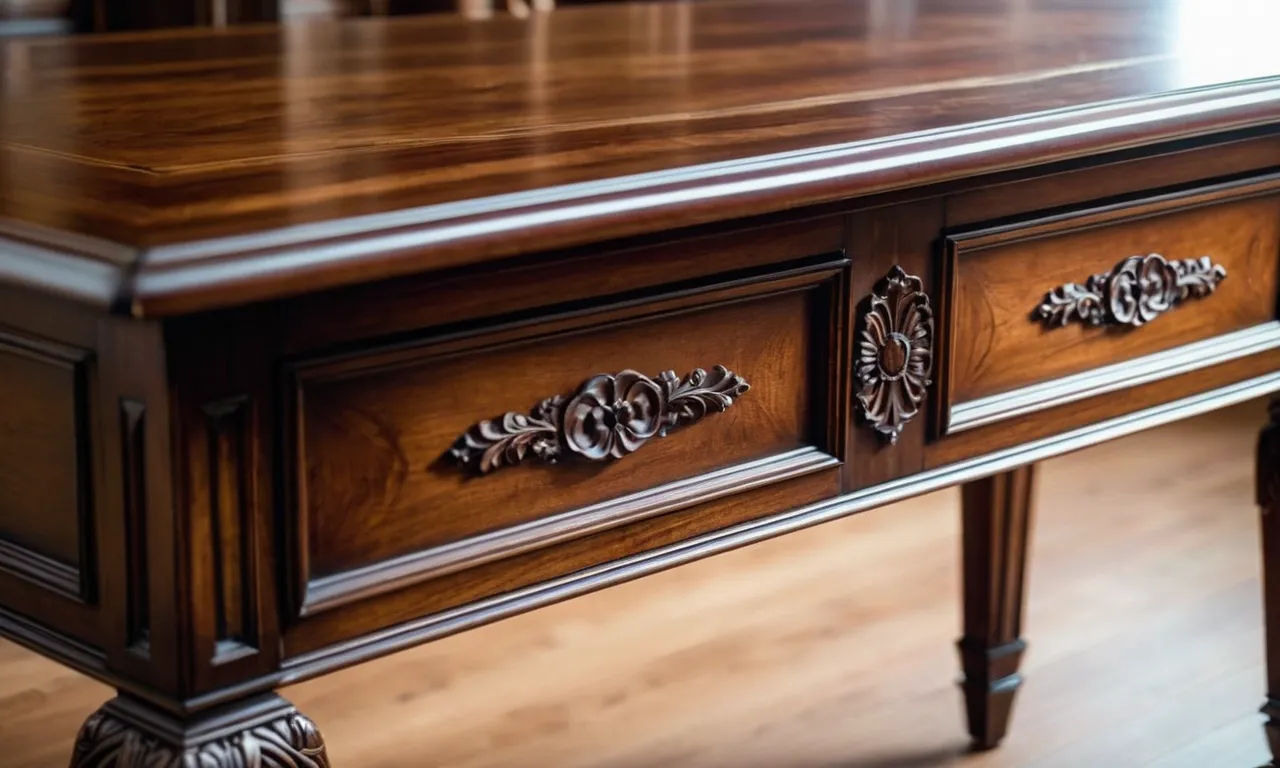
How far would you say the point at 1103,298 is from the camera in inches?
36.8

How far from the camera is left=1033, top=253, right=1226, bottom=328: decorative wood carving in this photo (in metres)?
0.91

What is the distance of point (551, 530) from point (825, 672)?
3.42ft

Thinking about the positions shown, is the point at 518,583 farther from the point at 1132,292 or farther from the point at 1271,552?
the point at 1271,552

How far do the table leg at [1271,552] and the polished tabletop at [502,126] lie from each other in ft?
0.91

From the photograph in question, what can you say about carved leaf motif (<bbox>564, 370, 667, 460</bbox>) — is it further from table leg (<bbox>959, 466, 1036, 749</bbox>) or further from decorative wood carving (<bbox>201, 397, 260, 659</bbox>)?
table leg (<bbox>959, 466, 1036, 749</bbox>)

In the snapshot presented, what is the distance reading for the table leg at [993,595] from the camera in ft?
4.74

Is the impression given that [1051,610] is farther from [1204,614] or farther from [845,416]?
[845,416]

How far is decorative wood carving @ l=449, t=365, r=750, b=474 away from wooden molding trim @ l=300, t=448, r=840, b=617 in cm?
3

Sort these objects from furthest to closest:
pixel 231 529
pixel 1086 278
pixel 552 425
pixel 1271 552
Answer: pixel 1271 552 < pixel 1086 278 < pixel 552 425 < pixel 231 529

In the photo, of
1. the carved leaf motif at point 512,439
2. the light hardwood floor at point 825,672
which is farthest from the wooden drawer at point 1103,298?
the light hardwood floor at point 825,672

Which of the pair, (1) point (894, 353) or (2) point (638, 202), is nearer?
(2) point (638, 202)

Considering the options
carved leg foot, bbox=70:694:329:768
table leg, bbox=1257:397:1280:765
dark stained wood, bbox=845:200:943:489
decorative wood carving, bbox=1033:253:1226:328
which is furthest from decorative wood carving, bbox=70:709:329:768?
A: table leg, bbox=1257:397:1280:765

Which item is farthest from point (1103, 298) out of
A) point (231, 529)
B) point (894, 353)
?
point (231, 529)

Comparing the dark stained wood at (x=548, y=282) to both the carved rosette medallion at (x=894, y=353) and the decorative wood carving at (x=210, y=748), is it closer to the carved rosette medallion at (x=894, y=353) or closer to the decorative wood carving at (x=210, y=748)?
the carved rosette medallion at (x=894, y=353)
